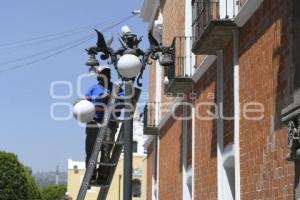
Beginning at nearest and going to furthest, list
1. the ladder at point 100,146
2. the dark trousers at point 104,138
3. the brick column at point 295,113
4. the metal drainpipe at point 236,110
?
1. the brick column at point 295,113
2. the ladder at point 100,146
3. the dark trousers at point 104,138
4. the metal drainpipe at point 236,110

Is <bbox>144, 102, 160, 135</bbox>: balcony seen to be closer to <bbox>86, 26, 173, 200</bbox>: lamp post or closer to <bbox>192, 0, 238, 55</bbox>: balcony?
<bbox>192, 0, 238, 55</bbox>: balcony

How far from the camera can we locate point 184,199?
14.5 m

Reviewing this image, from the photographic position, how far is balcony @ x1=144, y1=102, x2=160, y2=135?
1997cm

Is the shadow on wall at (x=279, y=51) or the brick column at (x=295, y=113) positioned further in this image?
the shadow on wall at (x=279, y=51)

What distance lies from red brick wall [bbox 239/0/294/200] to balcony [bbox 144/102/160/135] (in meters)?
10.6

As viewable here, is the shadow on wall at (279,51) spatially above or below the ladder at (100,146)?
above

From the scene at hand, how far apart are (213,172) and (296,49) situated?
4766mm

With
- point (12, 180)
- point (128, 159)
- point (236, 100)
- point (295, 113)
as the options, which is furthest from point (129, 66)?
point (12, 180)

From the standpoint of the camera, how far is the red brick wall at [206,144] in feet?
37.4

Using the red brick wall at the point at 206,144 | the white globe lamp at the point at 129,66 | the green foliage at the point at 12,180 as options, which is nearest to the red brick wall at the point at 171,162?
the red brick wall at the point at 206,144

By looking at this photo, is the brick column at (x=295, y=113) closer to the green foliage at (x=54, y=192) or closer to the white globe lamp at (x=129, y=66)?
the white globe lamp at (x=129, y=66)

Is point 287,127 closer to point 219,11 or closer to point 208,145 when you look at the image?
point 219,11

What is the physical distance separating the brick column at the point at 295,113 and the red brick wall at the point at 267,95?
0.68 ft

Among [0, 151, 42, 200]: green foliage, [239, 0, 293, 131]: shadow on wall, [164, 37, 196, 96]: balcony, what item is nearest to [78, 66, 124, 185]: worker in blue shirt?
[239, 0, 293, 131]: shadow on wall
